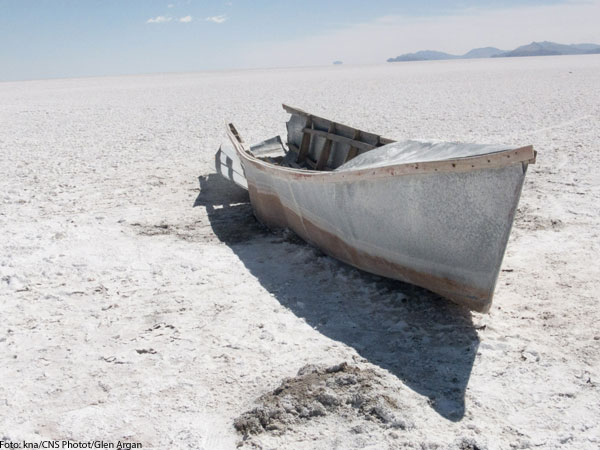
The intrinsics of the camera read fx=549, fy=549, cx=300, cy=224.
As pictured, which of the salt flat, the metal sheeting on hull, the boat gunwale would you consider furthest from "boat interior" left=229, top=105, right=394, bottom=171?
the boat gunwale

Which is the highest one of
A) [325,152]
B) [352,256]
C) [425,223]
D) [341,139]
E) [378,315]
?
[341,139]

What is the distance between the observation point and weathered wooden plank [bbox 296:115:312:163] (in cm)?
884

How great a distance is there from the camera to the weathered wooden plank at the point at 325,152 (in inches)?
323

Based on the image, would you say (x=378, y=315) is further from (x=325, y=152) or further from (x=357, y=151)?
(x=325, y=152)

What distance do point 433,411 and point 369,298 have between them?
1560mm

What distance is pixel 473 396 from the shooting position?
3498mm

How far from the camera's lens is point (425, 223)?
439 centimetres

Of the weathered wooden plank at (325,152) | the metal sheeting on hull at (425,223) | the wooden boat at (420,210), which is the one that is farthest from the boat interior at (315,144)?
the metal sheeting on hull at (425,223)

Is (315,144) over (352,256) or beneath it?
over

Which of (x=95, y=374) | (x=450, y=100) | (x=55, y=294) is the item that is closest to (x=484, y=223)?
(x=95, y=374)

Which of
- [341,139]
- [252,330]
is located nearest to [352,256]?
[252,330]

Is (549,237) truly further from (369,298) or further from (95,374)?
(95,374)

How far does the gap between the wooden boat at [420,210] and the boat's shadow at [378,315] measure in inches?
6.3

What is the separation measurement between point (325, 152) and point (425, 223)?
404 cm
